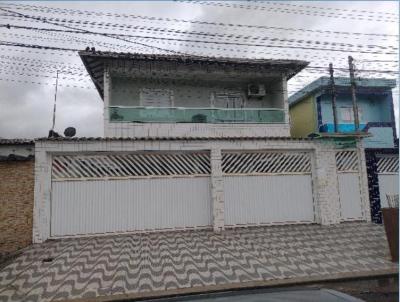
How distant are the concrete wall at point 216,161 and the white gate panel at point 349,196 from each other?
21 centimetres

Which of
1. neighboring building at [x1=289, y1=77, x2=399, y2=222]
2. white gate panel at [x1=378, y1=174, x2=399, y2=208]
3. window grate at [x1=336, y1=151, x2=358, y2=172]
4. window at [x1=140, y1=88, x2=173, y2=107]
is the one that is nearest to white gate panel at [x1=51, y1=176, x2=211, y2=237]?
window at [x1=140, y1=88, x2=173, y2=107]

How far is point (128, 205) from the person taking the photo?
9.35m

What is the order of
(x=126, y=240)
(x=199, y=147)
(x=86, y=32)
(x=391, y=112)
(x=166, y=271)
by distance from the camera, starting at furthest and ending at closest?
(x=391, y=112)
(x=199, y=147)
(x=126, y=240)
(x=86, y=32)
(x=166, y=271)

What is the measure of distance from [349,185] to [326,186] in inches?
38.8

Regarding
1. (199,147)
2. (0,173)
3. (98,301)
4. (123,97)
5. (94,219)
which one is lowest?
(98,301)

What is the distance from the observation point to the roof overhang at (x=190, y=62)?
1171 centimetres

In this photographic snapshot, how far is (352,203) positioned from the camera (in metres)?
10.7

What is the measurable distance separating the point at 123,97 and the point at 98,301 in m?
9.57

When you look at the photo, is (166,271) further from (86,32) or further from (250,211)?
(86,32)

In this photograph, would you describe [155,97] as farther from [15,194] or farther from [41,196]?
[15,194]

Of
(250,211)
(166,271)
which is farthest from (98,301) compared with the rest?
(250,211)

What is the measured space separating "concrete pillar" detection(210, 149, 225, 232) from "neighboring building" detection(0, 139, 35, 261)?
525 cm

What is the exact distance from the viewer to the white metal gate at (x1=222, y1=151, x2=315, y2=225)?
10000 mm

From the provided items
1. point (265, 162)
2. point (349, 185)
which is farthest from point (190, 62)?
point (349, 185)
